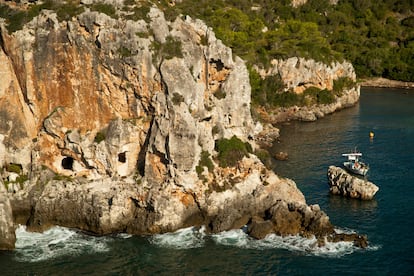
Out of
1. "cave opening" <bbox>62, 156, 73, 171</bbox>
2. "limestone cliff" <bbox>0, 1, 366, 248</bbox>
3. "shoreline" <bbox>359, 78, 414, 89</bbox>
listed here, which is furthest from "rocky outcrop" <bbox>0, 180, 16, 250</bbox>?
"shoreline" <bbox>359, 78, 414, 89</bbox>

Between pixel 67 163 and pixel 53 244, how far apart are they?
439 inches

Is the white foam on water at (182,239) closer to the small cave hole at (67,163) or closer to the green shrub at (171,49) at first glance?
the small cave hole at (67,163)

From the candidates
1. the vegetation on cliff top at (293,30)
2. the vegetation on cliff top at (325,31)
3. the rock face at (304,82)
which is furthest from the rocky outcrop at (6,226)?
the rock face at (304,82)

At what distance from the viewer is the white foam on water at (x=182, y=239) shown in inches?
1922

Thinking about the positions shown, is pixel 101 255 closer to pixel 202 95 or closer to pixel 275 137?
pixel 202 95

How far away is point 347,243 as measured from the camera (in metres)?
49.0

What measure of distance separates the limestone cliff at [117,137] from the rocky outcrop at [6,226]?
2969 millimetres

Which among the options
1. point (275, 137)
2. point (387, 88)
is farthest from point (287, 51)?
point (387, 88)

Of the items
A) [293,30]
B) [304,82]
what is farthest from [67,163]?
[293,30]

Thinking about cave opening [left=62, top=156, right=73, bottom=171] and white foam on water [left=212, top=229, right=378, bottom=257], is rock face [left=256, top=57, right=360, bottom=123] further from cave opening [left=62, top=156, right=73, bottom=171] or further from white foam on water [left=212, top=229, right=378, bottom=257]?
white foam on water [left=212, top=229, right=378, bottom=257]

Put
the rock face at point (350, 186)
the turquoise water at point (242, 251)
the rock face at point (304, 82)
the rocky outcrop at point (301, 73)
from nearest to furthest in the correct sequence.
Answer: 1. the turquoise water at point (242, 251)
2. the rock face at point (350, 186)
3. the rock face at point (304, 82)
4. the rocky outcrop at point (301, 73)

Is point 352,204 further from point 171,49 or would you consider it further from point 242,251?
point 171,49

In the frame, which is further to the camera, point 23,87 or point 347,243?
point 23,87

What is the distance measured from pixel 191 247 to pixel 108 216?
9284 mm
